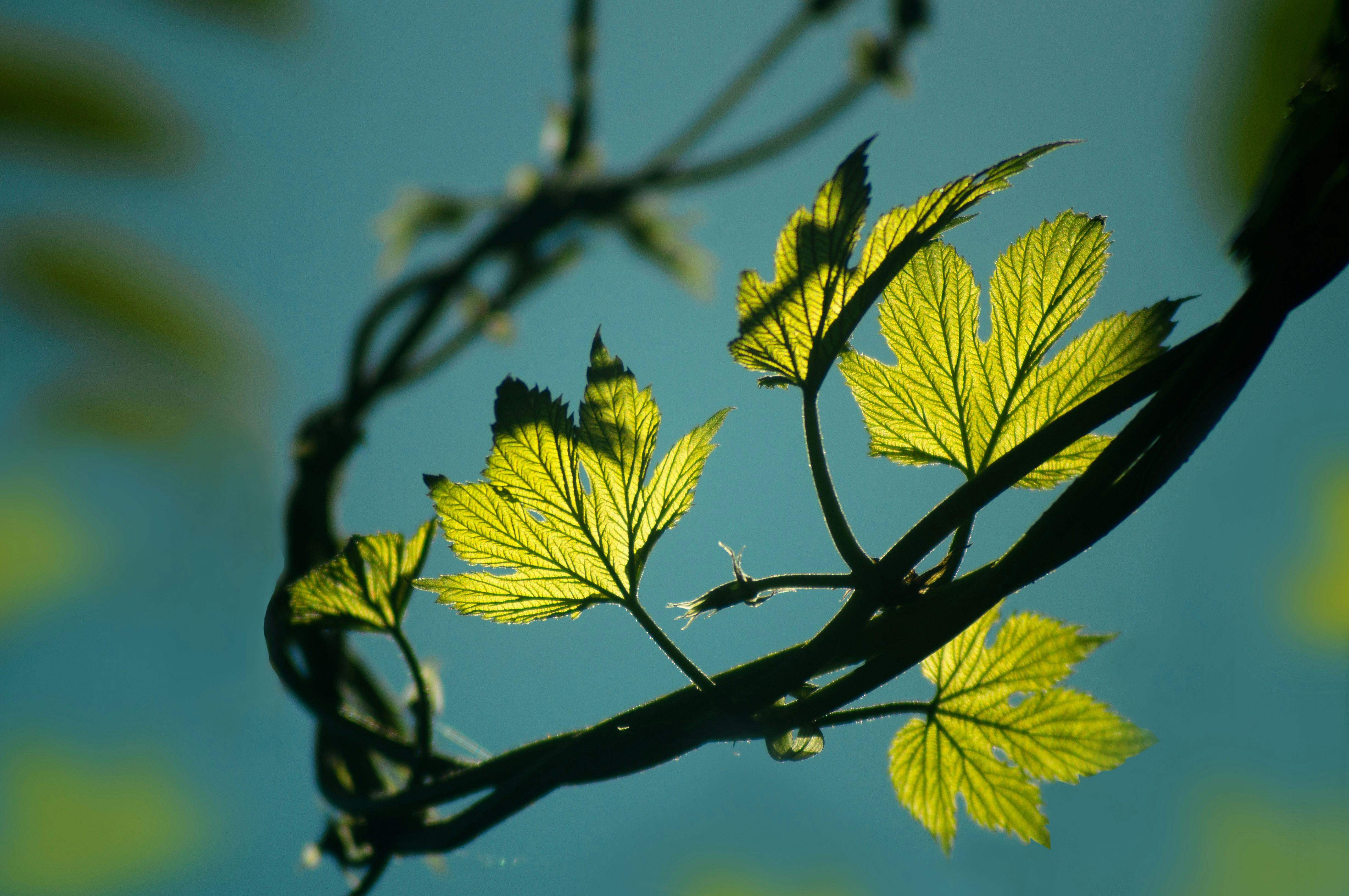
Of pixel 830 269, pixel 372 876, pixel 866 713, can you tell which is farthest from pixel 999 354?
pixel 372 876

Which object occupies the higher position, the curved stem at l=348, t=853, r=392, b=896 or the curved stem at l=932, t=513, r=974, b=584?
the curved stem at l=348, t=853, r=392, b=896

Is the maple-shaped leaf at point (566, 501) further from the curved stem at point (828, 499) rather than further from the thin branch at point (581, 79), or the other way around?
the thin branch at point (581, 79)

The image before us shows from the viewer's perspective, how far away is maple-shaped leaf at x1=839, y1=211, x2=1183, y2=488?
0.55m

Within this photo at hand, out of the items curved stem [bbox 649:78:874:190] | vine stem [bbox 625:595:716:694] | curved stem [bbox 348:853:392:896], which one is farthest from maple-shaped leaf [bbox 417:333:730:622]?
curved stem [bbox 649:78:874:190]

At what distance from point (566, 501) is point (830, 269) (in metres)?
0.26

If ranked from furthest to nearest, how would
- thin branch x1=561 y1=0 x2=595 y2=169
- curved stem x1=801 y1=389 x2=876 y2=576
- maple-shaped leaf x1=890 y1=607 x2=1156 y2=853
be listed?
1. thin branch x1=561 y1=0 x2=595 y2=169
2. maple-shaped leaf x1=890 y1=607 x2=1156 y2=853
3. curved stem x1=801 y1=389 x2=876 y2=576

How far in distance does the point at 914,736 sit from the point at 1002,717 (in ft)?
0.23

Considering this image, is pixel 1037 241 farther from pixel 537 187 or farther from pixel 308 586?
pixel 537 187

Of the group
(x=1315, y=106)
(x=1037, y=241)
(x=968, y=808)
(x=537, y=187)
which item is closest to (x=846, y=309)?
(x=1037, y=241)

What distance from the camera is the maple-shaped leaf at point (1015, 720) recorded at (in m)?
0.60

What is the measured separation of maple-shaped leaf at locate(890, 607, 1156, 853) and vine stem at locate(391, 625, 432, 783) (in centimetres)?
38

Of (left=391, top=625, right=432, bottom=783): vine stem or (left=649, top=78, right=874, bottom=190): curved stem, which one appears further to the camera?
(left=649, top=78, right=874, bottom=190): curved stem

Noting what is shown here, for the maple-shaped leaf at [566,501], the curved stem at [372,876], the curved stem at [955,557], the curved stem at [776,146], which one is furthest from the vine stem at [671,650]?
the curved stem at [776,146]

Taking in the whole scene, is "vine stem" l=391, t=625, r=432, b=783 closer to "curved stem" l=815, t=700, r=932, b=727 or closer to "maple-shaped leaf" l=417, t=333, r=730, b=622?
"maple-shaped leaf" l=417, t=333, r=730, b=622
